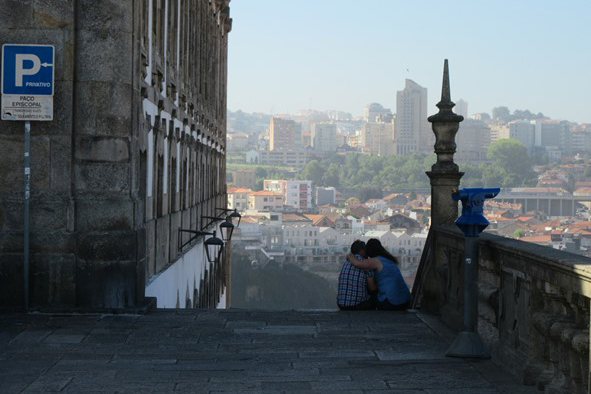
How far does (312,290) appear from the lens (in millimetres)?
114438

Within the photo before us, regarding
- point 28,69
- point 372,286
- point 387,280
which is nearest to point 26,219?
point 28,69

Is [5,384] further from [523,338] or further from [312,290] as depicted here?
[312,290]

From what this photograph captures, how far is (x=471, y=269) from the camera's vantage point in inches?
321

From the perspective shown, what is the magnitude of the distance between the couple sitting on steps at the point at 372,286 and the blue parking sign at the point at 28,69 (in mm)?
3372

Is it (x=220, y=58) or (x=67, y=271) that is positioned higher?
(x=220, y=58)

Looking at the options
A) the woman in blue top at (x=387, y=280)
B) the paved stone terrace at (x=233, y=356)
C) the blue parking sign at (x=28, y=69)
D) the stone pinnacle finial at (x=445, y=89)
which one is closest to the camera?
the paved stone terrace at (x=233, y=356)

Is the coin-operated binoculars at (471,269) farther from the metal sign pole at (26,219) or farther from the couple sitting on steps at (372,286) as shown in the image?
the metal sign pole at (26,219)

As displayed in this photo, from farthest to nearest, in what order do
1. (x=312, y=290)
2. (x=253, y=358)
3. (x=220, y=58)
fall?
(x=312, y=290)
(x=220, y=58)
(x=253, y=358)

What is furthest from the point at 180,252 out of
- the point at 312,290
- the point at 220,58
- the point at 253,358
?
the point at 312,290

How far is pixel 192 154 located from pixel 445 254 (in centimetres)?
1253

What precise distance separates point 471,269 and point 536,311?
1397 millimetres

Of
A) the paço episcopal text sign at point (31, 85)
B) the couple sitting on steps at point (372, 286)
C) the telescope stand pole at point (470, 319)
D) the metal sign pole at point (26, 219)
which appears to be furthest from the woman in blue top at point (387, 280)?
the telescope stand pole at point (470, 319)

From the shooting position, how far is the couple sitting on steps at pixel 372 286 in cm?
1166

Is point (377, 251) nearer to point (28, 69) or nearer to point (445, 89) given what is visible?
point (445, 89)
